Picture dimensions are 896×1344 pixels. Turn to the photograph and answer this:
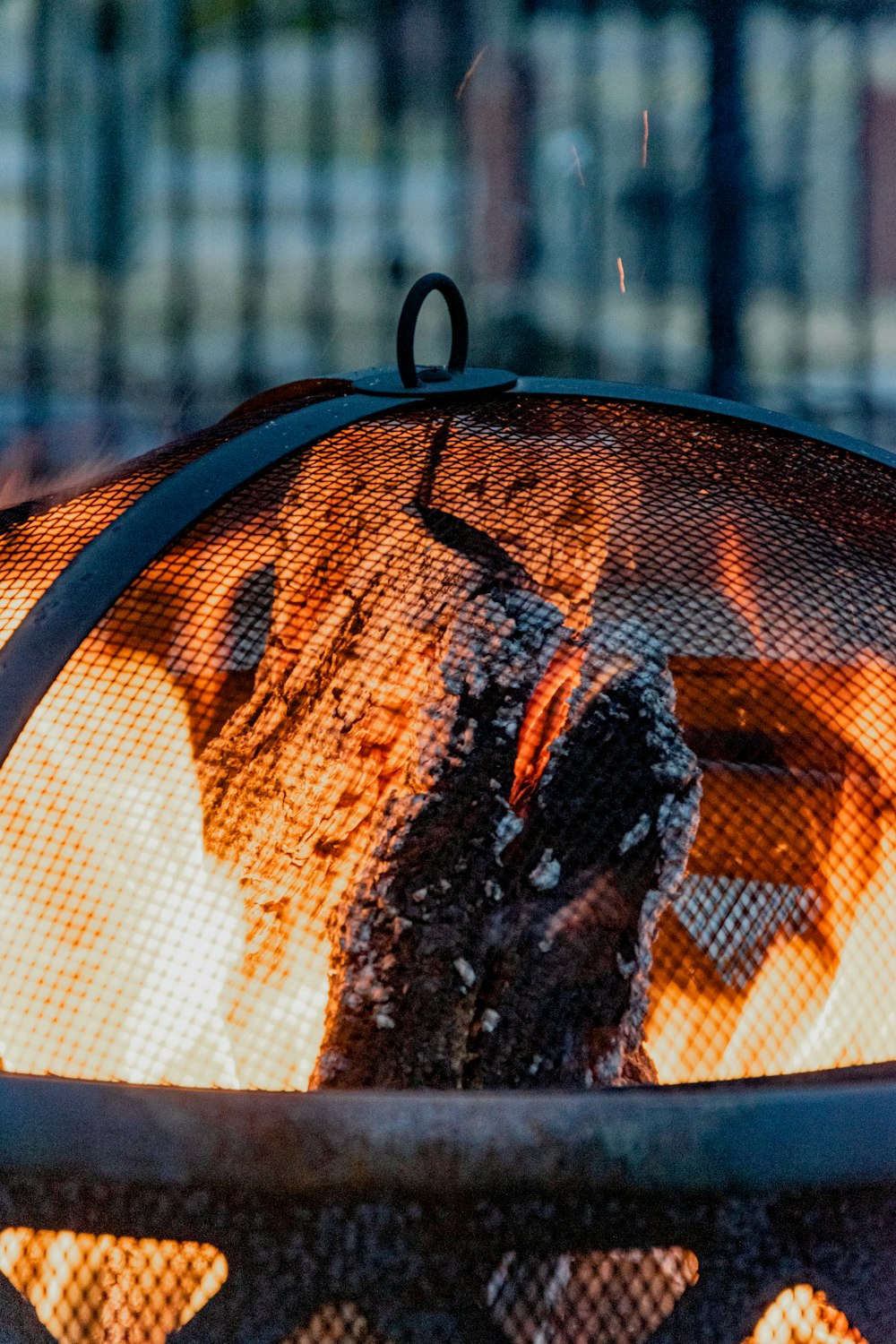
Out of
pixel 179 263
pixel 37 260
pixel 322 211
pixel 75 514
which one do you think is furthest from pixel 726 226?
pixel 75 514

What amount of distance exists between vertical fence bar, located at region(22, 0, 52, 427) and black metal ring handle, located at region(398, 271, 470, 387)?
5.14 ft

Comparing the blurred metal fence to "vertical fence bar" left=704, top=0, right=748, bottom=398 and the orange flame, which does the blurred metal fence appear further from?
the orange flame

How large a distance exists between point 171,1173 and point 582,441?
2.07ft

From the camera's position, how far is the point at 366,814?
81cm

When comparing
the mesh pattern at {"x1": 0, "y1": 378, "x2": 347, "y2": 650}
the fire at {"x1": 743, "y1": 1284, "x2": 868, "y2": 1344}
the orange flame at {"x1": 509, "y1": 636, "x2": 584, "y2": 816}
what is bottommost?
the fire at {"x1": 743, "y1": 1284, "x2": 868, "y2": 1344}

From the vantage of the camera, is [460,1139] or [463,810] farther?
[463,810]

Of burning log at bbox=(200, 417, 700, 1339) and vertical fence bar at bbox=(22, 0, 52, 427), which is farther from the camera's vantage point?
vertical fence bar at bbox=(22, 0, 52, 427)

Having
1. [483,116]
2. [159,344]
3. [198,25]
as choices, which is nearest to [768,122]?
[483,116]

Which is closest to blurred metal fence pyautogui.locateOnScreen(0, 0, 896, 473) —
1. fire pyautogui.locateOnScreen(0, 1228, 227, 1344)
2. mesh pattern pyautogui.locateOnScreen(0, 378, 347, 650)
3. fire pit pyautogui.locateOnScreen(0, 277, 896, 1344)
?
mesh pattern pyautogui.locateOnScreen(0, 378, 347, 650)

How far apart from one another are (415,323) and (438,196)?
1.77 meters

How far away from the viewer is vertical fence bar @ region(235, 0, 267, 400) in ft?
8.37

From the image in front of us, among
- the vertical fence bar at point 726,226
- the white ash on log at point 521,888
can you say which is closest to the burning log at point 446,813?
the white ash on log at point 521,888

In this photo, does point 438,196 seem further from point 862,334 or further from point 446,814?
point 446,814

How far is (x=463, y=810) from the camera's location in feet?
2.63
